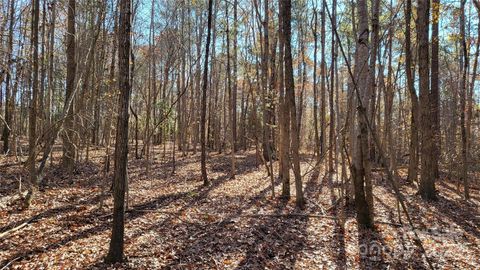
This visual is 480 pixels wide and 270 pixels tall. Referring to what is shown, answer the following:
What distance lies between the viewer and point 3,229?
204 inches

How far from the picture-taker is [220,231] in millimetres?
6031

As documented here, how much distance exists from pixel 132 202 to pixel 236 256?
3.77 meters

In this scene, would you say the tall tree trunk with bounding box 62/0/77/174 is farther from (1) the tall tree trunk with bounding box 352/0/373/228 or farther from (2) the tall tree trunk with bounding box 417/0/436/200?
(2) the tall tree trunk with bounding box 417/0/436/200

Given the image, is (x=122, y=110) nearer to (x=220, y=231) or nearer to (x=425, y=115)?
(x=220, y=231)

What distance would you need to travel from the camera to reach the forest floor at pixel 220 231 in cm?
475

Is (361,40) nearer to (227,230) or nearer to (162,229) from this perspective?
(227,230)

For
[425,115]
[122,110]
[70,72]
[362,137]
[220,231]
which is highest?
[70,72]

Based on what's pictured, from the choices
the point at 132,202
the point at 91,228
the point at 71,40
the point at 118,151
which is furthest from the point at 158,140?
the point at 118,151

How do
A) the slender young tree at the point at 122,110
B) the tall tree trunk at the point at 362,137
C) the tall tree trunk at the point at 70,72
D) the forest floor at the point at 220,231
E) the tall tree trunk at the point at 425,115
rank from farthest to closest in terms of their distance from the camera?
the tall tree trunk at the point at 70,72 → the tall tree trunk at the point at 425,115 → the tall tree trunk at the point at 362,137 → the forest floor at the point at 220,231 → the slender young tree at the point at 122,110

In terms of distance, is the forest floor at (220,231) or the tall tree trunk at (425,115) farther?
the tall tree trunk at (425,115)

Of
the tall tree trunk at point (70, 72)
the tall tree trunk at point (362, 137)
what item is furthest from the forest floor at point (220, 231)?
the tall tree trunk at point (70, 72)

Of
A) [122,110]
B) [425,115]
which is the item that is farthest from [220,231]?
[425,115]

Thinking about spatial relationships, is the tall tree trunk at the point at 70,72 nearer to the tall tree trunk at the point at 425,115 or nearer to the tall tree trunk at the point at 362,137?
the tall tree trunk at the point at 362,137

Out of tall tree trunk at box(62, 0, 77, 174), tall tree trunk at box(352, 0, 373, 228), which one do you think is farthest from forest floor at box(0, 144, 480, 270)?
tall tree trunk at box(62, 0, 77, 174)
